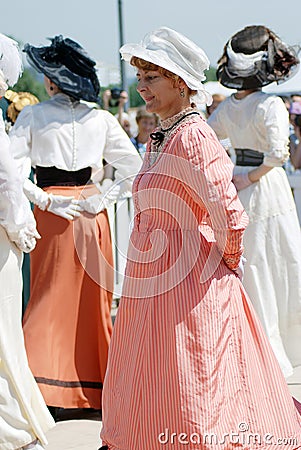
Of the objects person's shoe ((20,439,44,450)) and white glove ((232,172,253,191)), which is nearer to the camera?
person's shoe ((20,439,44,450))

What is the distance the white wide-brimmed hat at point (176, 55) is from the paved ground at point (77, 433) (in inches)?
74.7

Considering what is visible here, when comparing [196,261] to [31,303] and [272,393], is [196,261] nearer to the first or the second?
[272,393]

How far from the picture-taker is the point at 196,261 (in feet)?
11.6

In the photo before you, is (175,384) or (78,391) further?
(78,391)

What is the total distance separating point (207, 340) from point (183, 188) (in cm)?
54

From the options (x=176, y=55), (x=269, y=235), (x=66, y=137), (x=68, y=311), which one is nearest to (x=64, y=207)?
(x=66, y=137)

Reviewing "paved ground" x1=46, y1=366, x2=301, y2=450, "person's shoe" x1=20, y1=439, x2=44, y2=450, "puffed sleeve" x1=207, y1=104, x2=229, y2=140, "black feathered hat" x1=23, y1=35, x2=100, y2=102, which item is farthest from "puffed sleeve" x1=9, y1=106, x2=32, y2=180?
"person's shoe" x1=20, y1=439, x2=44, y2=450

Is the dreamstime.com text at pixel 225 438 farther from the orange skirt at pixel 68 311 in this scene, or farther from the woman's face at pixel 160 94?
the orange skirt at pixel 68 311

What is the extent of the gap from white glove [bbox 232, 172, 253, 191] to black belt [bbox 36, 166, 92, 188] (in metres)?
0.94

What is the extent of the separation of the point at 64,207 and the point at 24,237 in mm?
1055

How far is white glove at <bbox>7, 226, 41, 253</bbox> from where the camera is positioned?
4.10 m

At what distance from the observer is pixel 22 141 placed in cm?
511

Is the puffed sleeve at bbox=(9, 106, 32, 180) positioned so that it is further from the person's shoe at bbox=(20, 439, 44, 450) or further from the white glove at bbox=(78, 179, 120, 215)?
the person's shoe at bbox=(20, 439, 44, 450)

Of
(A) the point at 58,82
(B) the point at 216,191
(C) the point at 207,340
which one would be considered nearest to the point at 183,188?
(B) the point at 216,191
